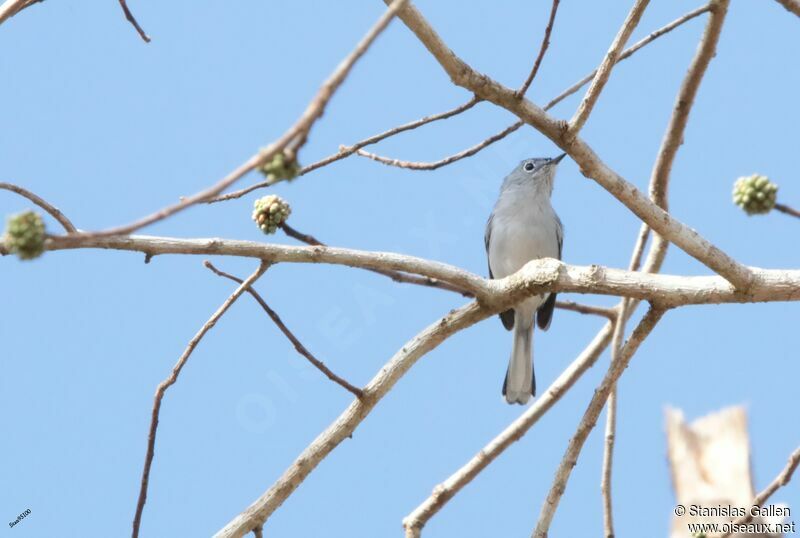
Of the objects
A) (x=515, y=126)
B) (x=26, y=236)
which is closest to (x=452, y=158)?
(x=515, y=126)

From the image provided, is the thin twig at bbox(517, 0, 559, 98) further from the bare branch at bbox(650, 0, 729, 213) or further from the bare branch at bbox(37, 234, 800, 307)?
the bare branch at bbox(650, 0, 729, 213)

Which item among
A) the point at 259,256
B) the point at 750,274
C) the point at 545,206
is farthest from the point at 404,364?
the point at 545,206

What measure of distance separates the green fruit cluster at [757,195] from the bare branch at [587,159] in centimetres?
71

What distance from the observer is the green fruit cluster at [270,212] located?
2.87 meters

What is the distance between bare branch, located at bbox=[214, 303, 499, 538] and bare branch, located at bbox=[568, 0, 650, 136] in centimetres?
81

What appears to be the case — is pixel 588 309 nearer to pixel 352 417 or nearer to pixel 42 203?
pixel 352 417

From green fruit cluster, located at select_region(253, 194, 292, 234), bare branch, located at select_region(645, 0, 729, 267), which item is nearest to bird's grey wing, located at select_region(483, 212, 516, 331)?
bare branch, located at select_region(645, 0, 729, 267)

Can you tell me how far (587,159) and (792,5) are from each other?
3.90 ft

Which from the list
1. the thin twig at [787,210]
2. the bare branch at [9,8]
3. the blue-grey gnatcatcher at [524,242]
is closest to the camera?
the thin twig at [787,210]

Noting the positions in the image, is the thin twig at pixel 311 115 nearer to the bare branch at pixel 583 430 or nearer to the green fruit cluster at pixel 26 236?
the green fruit cluster at pixel 26 236

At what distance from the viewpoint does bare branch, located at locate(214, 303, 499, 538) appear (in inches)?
125

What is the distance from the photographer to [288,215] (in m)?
2.90

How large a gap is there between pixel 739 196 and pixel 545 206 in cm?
434

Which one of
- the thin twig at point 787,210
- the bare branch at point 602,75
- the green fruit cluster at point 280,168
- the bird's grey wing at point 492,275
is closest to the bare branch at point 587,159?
the bare branch at point 602,75
